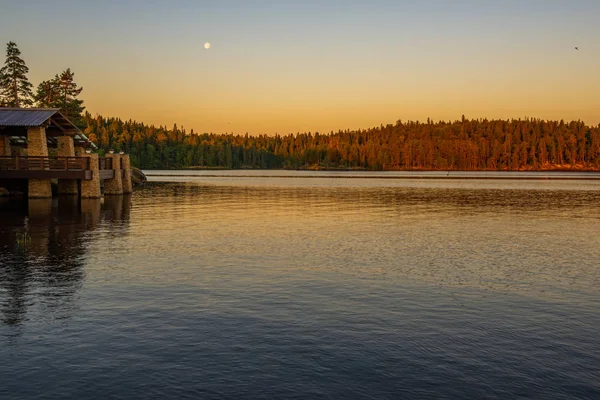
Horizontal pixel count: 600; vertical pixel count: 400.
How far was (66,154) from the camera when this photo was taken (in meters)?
52.2

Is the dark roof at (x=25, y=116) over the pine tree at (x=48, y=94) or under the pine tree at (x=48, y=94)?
under

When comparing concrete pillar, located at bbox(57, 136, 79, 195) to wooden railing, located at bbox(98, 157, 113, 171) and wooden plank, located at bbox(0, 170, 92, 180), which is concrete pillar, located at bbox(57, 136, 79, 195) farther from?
wooden plank, located at bbox(0, 170, 92, 180)

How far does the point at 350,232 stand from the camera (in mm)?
30078

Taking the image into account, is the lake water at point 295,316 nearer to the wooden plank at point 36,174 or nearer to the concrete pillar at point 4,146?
the wooden plank at point 36,174

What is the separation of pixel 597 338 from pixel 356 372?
587 cm

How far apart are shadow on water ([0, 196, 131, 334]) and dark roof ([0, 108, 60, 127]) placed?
6.32 metres

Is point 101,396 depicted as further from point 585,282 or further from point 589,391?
point 585,282

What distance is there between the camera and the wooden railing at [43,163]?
42.7 meters

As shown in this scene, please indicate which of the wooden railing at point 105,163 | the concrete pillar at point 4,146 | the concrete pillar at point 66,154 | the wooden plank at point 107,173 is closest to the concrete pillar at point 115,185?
the wooden plank at point 107,173

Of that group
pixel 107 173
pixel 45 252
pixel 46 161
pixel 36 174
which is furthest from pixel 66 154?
pixel 45 252

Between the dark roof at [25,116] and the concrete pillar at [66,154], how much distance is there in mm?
7181

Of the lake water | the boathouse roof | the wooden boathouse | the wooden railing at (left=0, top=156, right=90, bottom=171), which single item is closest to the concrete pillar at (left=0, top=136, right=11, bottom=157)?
the wooden boathouse

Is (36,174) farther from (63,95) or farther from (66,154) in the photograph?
(63,95)

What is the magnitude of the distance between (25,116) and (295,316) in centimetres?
3870
